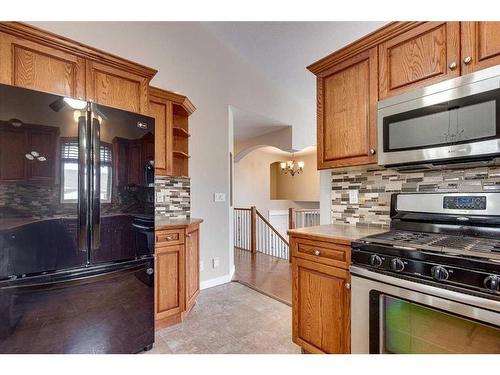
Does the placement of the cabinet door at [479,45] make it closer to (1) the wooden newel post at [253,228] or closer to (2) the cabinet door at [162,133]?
(2) the cabinet door at [162,133]

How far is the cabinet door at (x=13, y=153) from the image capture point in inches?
49.1

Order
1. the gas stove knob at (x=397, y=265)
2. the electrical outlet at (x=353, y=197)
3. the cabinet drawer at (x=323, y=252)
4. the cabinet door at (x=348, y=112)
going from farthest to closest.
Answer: the electrical outlet at (x=353, y=197), the cabinet door at (x=348, y=112), the cabinet drawer at (x=323, y=252), the gas stove knob at (x=397, y=265)

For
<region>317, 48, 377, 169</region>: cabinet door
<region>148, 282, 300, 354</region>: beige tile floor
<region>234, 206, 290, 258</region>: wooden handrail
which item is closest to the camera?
<region>317, 48, 377, 169</region>: cabinet door

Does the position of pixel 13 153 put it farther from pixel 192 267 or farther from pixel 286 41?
pixel 286 41

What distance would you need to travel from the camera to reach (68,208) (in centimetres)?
141

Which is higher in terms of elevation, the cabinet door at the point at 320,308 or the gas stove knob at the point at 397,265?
the gas stove knob at the point at 397,265

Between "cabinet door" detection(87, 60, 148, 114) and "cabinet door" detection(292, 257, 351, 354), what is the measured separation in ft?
6.01

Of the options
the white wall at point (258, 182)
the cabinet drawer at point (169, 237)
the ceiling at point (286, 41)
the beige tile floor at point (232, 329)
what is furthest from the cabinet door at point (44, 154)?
the white wall at point (258, 182)

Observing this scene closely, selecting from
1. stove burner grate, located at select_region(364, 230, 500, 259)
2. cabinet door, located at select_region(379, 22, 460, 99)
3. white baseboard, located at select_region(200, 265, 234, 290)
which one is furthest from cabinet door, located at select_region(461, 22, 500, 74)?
white baseboard, located at select_region(200, 265, 234, 290)

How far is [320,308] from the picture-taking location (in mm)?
1540

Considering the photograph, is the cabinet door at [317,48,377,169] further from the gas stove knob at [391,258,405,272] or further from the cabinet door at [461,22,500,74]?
the gas stove knob at [391,258,405,272]

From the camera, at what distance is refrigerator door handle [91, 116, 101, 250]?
1.50m

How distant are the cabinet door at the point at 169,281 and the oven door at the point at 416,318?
1.44m

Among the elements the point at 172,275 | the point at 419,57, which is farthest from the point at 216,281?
the point at 419,57
